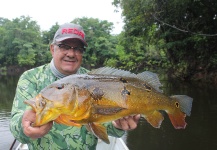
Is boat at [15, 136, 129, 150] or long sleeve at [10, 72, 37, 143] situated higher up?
long sleeve at [10, 72, 37, 143]

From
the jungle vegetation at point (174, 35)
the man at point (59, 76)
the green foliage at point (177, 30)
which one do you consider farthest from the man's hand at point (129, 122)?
the green foliage at point (177, 30)

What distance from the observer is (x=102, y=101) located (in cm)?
204

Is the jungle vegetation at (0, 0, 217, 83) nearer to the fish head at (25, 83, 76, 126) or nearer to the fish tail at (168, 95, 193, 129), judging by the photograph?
the fish tail at (168, 95, 193, 129)

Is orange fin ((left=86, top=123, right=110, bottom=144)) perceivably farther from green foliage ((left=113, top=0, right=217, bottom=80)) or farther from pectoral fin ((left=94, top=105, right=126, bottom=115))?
green foliage ((left=113, top=0, right=217, bottom=80))

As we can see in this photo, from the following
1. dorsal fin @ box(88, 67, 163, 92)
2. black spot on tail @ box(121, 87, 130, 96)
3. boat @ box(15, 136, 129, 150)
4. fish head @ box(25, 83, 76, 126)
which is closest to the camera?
fish head @ box(25, 83, 76, 126)

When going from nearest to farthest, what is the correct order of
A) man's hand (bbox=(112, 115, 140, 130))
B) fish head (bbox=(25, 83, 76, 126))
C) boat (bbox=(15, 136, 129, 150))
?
1. fish head (bbox=(25, 83, 76, 126))
2. man's hand (bbox=(112, 115, 140, 130))
3. boat (bbox=(15, 136, 129, 150))

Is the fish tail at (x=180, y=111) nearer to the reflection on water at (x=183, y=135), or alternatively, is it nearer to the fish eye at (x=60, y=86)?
the fish eye at (x=60, y=86)

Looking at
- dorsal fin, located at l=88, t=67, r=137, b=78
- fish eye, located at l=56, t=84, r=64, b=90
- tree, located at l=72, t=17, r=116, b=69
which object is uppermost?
dorsal fin, located at l=88, t=67, r=137, b=78

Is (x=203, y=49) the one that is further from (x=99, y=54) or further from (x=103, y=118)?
(x=99, y=54)

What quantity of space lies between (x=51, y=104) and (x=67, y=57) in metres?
1.24

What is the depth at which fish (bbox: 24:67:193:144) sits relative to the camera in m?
1.86

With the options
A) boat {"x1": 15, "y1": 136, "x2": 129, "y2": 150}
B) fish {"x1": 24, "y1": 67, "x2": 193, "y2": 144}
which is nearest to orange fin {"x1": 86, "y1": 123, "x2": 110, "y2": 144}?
fish {"x1": 24, "y1": 67, "x2": 193, "y2": 144}

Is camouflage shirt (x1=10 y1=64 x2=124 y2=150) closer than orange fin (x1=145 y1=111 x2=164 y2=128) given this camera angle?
No

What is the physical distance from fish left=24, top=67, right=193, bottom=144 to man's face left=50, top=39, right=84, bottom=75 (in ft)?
2.68
